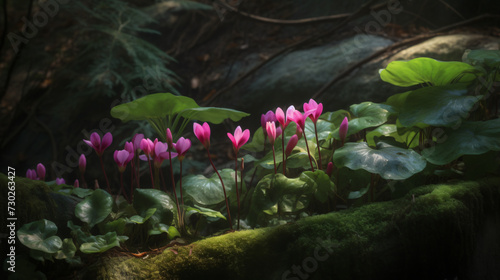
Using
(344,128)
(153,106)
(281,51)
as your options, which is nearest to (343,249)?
(344,128)

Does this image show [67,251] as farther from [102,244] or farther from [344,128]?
[344,128]

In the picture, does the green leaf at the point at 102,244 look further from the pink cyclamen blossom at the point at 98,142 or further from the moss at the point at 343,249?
the pink cyclamen blossom at the point at 98,142

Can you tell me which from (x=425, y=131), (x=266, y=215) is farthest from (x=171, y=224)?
(x=425, y=131)

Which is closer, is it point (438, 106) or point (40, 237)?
point (40, 237)

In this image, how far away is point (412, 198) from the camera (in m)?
1.46

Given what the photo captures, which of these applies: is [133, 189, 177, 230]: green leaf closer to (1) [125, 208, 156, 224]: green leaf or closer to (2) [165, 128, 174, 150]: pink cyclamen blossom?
(1) [125, 208, 156, 224]: green leaf

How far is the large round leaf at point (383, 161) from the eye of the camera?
1.40 meters

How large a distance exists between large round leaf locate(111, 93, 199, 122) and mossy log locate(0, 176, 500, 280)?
1.73 feet

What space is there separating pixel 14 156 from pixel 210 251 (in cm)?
427

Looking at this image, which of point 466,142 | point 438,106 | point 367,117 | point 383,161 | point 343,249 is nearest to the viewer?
point 343,249

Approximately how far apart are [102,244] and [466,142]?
1.49 m

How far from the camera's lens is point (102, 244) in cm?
124

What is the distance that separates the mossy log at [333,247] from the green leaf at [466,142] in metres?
0.16

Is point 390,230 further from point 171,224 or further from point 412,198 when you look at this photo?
point 171,224
